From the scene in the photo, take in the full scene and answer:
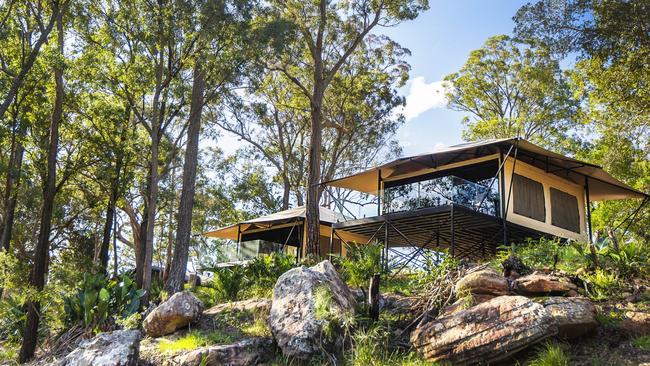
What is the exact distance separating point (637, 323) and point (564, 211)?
11215 millimetres

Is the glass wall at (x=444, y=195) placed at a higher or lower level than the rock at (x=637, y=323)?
higher

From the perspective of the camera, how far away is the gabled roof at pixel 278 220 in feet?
65.6

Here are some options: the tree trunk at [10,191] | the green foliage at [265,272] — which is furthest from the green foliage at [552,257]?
the tree trunk at [10,191]

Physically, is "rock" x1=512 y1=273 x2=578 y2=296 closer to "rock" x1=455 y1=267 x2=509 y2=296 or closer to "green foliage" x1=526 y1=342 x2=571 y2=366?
"rock" x1=455 y1=267 x2=509 y2=296

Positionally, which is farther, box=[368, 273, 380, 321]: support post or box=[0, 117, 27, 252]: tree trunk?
box=[0, 117, 27, 252]: tree trunk

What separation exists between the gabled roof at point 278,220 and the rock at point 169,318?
26.7ft

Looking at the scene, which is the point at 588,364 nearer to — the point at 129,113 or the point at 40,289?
the point at 40,289

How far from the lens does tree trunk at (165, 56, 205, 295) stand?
14648 mm

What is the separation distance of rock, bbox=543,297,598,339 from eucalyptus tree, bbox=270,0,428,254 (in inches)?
353

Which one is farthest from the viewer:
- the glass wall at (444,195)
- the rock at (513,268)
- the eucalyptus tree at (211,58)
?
the eucalyptus tree at (211,58)

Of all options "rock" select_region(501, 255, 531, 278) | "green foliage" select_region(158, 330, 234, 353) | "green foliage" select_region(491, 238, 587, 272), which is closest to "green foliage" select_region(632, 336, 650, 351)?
"rock" select_region(501, 255, 531, 278)

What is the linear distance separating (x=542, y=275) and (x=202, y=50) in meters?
11.8

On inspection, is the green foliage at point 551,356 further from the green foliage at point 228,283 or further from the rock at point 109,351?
the green foliage at point 228,283

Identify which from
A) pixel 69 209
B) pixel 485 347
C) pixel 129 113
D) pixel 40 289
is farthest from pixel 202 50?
pixel 69 209
